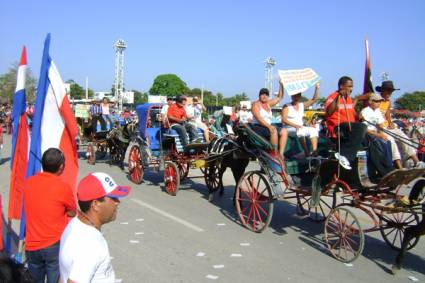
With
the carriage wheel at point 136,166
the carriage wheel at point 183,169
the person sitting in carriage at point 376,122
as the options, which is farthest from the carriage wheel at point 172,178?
the person sitting in carriage at point 376,122

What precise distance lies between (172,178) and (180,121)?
134cm

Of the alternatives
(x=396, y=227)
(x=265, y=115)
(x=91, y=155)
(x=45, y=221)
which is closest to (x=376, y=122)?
(x=396, y=227)

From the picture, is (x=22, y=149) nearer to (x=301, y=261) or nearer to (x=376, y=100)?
(x=301, y=261)

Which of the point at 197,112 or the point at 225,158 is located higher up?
the point at 197,112

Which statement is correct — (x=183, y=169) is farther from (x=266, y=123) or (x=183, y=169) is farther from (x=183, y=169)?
(x=266, y=123)

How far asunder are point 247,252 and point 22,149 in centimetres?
319

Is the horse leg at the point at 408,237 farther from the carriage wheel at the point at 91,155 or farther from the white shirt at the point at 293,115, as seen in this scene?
the carriage wheel at the point at 91,155

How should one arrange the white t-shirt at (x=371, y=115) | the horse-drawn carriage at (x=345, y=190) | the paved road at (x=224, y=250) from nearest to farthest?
the paved road at (x=224, y=250) < the horse-drawn carriage at (x=345, y=190) < the white t-shirt at (x=371, y=115)

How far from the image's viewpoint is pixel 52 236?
11.7 feet

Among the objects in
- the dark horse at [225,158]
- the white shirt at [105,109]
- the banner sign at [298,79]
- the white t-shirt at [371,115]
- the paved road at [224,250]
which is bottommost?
the paved road at [224,250]

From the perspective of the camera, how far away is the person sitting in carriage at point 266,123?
696cm

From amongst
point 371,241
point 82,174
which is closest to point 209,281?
point 371,241

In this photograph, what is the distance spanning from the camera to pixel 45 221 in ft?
11.6

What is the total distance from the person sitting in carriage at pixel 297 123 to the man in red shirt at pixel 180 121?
3.18 metres
